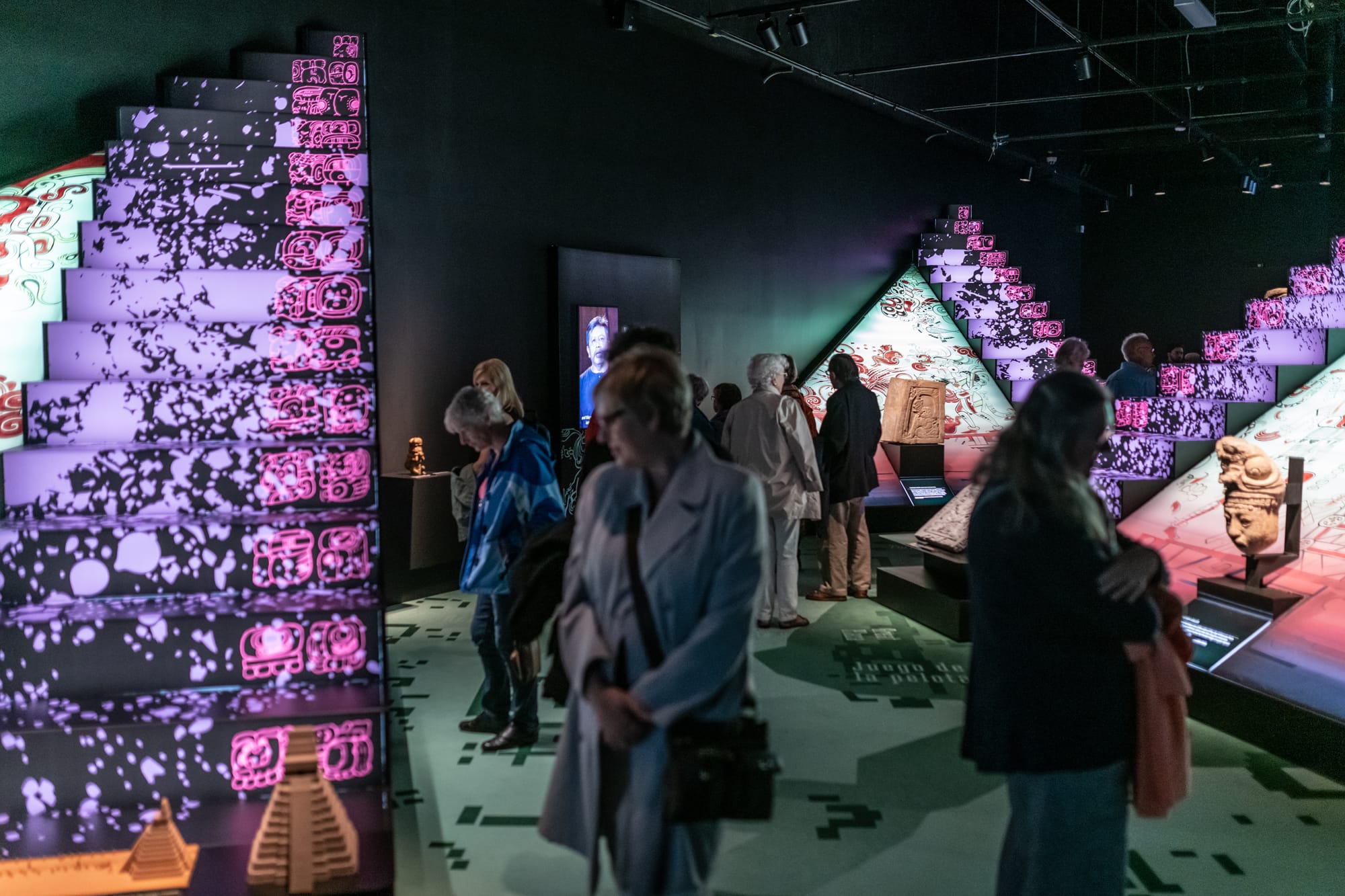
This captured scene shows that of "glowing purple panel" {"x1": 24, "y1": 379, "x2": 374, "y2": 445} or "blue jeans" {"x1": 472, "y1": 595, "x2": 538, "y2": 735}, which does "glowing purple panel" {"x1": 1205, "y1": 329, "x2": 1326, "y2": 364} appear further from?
"glowing purple panel" {"x1": 24, "y1": 379, "x2": 374, "y2": 445}

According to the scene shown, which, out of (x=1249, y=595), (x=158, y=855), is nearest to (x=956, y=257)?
(x=1249, y=595)

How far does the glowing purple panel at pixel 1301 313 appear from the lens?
6148 mm

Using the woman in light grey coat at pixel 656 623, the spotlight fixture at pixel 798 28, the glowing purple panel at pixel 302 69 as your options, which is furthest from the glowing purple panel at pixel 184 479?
the spotlight fixture at pixel 798 28

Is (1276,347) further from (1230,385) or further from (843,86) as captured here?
(843,86)

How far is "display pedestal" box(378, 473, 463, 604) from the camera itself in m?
6.94

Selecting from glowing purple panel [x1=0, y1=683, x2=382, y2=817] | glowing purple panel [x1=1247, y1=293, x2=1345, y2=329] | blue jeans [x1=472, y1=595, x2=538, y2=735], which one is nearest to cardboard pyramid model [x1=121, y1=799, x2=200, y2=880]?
glowing purple panel [x1=0, y1=683, x2=382, y2=817]

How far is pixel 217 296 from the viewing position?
14.0ft

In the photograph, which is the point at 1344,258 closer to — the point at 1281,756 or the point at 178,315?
the point at 1281,756

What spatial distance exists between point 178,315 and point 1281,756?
15.5ft

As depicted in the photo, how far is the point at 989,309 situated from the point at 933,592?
235 inches

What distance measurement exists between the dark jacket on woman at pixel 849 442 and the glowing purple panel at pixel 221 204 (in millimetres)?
3617

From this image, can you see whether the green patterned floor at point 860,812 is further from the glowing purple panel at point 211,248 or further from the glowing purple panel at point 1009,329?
the glowing purple panel at point 1009,329

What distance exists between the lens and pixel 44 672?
11.0ft

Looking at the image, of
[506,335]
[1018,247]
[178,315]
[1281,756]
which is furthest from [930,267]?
[178,315]
